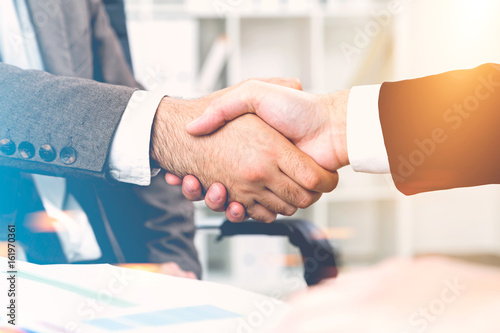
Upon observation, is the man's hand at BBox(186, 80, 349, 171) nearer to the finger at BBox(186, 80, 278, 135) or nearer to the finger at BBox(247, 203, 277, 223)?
the finger at BBox(186, 80, 278, 135)

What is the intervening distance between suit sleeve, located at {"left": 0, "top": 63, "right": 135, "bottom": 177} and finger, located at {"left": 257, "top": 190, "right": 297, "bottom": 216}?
0.27m

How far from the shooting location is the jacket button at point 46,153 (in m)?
0.66

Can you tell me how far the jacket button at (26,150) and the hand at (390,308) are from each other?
0.47m

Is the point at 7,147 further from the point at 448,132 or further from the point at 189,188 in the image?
the point at 448,132

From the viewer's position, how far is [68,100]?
26.7 inches

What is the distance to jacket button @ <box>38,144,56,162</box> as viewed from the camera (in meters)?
0.66

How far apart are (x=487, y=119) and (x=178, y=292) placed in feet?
1.77

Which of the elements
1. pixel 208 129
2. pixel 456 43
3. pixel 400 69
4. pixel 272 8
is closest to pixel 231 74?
pixel 272 8

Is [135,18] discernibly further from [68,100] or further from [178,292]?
[178,292]

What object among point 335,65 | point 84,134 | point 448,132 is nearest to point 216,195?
point 84,134

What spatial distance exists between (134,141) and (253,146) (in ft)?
0.62

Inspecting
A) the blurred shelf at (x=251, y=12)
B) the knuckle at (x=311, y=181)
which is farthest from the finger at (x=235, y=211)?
the blurred shelf at (x=251, y=12)

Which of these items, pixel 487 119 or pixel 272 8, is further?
pixel 272 8

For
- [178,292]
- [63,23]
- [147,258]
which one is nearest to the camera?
[178,292]
